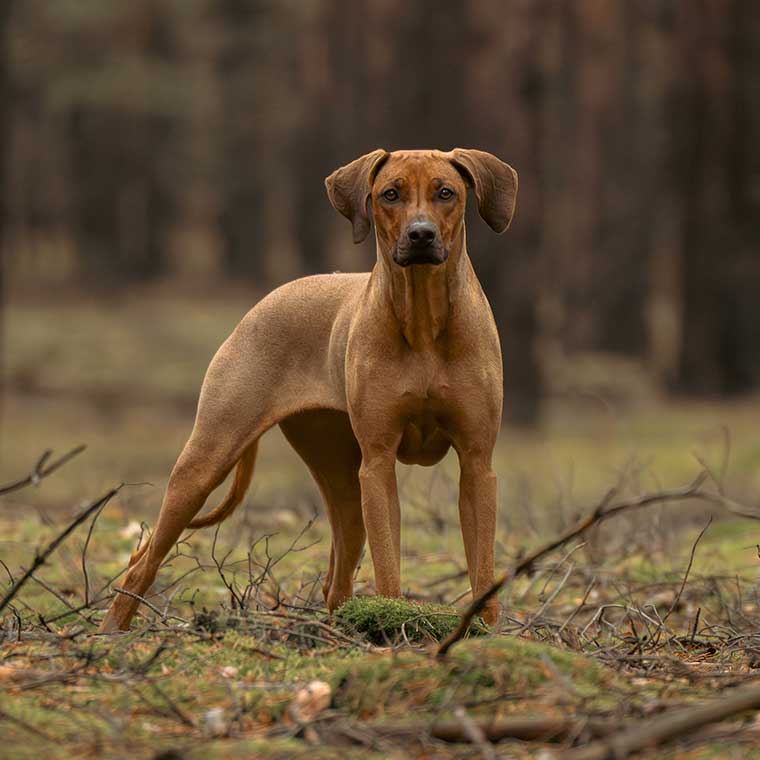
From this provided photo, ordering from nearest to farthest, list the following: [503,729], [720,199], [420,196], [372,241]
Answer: [503,729]
[420,196]
[372,241]
[720,199]

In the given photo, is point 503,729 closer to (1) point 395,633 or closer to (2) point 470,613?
(2) point 470,613

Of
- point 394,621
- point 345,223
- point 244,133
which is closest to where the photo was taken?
point 394,621

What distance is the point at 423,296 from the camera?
231 inches

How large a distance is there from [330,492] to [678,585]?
2151mm

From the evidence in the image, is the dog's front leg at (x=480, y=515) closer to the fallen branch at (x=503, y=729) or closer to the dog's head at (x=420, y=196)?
the dog's head at (x=420, y=196)

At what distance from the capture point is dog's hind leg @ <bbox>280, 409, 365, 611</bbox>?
682cm

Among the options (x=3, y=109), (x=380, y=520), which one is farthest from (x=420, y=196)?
(x=3, y=109)

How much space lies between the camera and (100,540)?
9.40 meters

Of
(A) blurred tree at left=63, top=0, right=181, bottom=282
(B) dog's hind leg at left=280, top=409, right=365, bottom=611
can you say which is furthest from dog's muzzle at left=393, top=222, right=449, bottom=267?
(A) blurred tree at left=63, top=0, right=181, bottom=282

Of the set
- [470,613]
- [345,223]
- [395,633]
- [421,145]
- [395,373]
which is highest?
[421,145]

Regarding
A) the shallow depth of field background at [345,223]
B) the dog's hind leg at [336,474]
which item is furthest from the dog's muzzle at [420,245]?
the shallow depth of field background at [345,223]

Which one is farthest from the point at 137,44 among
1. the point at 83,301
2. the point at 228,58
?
the point at 83,301

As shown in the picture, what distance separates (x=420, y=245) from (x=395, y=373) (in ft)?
1.96

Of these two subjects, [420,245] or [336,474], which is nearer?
[420,245]
